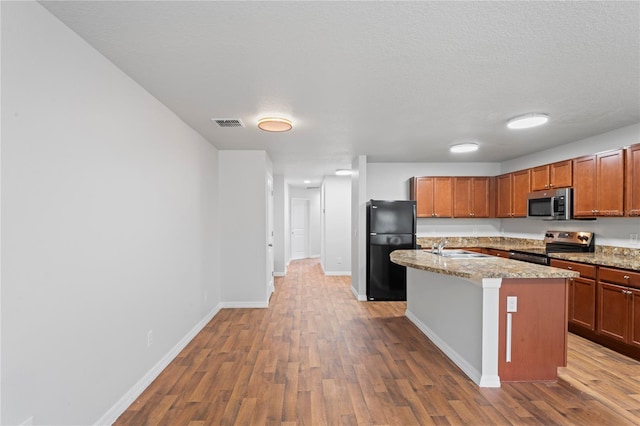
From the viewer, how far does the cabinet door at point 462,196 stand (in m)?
5.72

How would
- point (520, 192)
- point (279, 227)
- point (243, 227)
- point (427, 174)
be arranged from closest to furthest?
point (243, 227) < point (520, 192) < point (427, 174) < point (279, 227)

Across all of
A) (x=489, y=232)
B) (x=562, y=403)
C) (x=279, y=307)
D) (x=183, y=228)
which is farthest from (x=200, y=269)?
(x=489, y=232)

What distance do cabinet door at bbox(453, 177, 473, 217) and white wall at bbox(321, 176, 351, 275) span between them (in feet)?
8.69

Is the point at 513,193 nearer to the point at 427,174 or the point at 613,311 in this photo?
the point at 427,174

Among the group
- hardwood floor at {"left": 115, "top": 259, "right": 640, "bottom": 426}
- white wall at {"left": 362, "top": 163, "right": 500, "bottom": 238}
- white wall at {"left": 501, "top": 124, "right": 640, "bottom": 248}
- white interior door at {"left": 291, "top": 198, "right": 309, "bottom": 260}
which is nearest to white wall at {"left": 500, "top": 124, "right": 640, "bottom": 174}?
white wall at {"left": 501, "top": 124, "right": 640, "bottom": 248}

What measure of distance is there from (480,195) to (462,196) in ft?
1.09

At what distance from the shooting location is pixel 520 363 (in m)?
2.60

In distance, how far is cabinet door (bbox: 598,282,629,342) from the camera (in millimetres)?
3082

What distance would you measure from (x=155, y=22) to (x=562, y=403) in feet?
11.8

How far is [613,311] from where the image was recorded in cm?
318

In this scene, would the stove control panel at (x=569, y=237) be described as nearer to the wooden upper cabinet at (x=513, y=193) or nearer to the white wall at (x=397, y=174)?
the wooden upper cabinet at (x=513, y=193)

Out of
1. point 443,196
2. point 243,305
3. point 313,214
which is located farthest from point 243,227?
point 313,214

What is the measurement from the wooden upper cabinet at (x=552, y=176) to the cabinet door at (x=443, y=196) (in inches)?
49.8

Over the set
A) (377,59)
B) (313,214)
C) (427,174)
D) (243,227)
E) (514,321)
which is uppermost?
(377,59)
